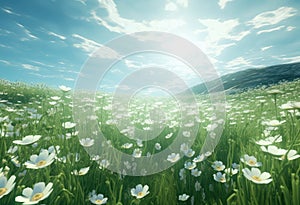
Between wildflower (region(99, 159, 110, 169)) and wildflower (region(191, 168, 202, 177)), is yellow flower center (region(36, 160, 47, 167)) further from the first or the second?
wildflower (region(191, 168, 202, 177))

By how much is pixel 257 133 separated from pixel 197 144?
79cm

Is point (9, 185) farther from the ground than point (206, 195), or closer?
farther from the ground

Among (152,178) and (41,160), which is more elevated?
(41,160)

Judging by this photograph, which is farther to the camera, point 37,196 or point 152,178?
point 152,178

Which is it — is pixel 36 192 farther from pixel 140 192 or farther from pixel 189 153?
pixel 189 153

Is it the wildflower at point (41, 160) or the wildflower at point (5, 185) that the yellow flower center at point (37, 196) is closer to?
the wildflower at point (5, 185)

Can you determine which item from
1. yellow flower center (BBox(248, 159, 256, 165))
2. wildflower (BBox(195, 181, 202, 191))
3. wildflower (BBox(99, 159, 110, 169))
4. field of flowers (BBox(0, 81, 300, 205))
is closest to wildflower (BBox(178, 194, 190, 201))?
field of flowers (BBox(0, 81, 300, 205))

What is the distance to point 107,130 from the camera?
383cm

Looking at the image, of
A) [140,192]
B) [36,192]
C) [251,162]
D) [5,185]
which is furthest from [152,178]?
[5,185]

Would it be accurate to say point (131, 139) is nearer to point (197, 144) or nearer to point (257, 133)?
point (197, 144)

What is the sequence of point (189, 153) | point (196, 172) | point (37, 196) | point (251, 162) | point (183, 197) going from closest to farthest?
1. point (37, 196)
2. point (183, 197)
3. point (251, 162)
4. point (196, 172)
5. point (189, 153)

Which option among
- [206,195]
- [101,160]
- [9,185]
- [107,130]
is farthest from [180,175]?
[107,130]

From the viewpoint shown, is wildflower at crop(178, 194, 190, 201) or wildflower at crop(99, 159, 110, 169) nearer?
wildflower at crop(178, 194, 190, 201)

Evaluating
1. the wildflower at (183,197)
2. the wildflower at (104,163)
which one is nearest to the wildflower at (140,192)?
the wildflower at (183,197)
